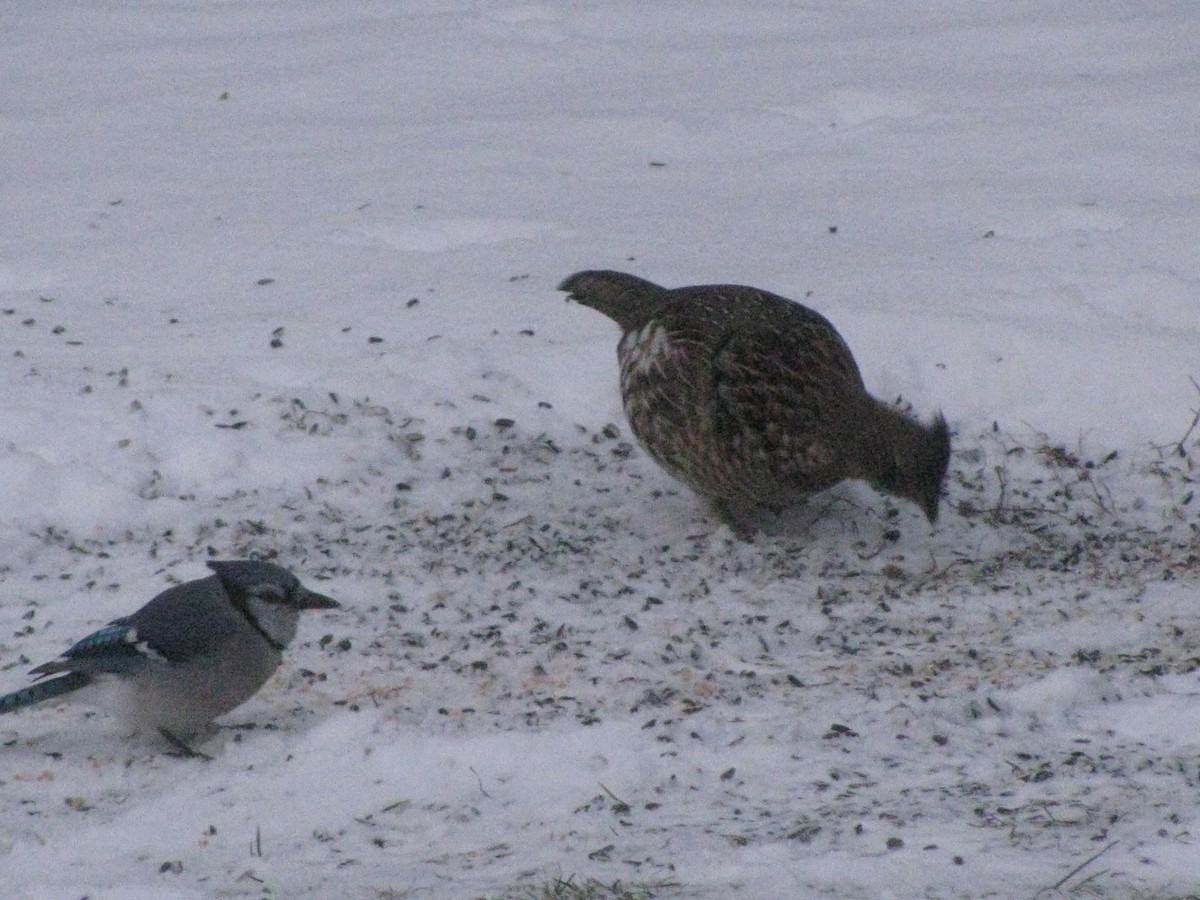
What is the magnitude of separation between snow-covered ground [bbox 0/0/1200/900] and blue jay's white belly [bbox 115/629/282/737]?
0.12 meters

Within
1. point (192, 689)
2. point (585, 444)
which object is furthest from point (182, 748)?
point (585, 444)

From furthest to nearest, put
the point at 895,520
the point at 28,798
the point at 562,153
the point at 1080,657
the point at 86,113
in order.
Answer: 1. the point at 86,113
2. the point at 562,153
3. the point at 895,520
4. the point at 1080,657
5. the point at 28,798

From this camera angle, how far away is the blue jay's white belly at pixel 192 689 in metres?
4.16

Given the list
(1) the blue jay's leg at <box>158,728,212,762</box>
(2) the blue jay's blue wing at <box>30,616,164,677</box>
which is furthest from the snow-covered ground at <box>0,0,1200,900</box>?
(2) the blue jay's blue wing at <box>30,616,164,677</box>

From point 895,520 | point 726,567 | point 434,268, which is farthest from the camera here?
point 434,268

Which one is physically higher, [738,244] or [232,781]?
[738,244]

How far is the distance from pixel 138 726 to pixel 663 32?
6814mm

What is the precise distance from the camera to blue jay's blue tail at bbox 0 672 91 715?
13.4ft

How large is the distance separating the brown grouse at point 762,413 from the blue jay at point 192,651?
1456mm

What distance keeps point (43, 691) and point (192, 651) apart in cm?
34

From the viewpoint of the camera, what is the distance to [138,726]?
426cm

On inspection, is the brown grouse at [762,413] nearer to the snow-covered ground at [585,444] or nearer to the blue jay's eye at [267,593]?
the snow-covered ground at [585,444]

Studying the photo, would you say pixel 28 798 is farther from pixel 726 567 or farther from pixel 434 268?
pixel 434 268

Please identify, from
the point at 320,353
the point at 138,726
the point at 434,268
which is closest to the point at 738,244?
the point at 434,268
